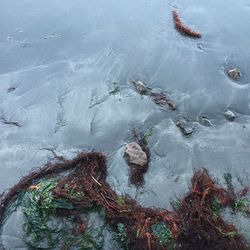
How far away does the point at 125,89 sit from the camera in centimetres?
708

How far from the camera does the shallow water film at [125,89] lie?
6.05 metres

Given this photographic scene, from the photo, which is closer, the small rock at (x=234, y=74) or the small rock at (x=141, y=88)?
the small rock at (x=141, y=88)

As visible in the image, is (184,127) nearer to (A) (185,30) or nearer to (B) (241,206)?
(B) (241,206)

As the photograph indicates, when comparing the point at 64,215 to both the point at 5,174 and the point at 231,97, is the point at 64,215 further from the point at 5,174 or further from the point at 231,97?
the point at 231,97

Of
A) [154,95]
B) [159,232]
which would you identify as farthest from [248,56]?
[159,232]

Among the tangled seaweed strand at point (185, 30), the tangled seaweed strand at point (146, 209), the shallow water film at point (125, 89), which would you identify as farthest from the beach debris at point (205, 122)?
the tangled seaweed strand at point (185, 30)

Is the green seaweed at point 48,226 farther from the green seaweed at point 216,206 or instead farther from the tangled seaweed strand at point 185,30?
the tangled seaweed strand at point 185,30

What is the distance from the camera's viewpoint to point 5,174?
19.4 feet

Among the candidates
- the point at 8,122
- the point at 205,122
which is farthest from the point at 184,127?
the point at 8,122

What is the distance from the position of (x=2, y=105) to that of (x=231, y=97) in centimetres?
397

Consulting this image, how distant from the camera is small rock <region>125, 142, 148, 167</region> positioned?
5.94m

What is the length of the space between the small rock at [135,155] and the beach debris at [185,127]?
2.73 feet

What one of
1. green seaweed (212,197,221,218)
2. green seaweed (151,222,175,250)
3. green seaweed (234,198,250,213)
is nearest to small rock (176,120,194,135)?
green seaweed (212,197,221,218)

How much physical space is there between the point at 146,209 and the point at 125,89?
242 cm
